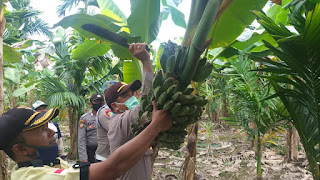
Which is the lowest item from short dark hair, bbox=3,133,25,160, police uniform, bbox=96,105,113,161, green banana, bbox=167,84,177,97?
police uniform, bbox=96,105,113,161

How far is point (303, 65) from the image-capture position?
1.63 meters

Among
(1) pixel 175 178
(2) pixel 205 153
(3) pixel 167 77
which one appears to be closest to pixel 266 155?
(2) pixel 205 153

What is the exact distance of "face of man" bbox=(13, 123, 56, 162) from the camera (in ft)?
4.06

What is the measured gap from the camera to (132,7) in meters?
1.99

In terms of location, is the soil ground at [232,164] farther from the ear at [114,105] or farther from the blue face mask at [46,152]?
the blue face mask at [46,152]

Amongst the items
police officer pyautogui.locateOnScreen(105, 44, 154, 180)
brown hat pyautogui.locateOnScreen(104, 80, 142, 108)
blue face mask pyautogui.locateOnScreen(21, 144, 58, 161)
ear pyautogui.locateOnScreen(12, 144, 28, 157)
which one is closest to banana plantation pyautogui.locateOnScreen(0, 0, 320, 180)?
police officer pyautogui.locateOnScreen(105, 44, 154, 180)

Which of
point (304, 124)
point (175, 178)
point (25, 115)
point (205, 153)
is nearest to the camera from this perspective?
point (25, 115)

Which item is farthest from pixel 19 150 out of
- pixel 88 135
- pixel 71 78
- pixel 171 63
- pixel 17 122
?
pixel 71 78

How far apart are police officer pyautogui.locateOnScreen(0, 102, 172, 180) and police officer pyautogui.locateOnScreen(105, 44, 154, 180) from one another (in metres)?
0.28

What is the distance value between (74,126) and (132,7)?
14.3ft

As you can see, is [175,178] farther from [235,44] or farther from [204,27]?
[204,27]

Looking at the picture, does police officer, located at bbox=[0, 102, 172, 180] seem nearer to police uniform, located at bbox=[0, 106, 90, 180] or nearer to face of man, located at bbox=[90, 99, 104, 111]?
police uniform, located at bbox=[0, 106, 90, 180]

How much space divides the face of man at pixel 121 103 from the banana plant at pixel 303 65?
1.12 meters

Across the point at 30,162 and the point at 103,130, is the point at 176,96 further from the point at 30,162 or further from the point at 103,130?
the point at 103,130
